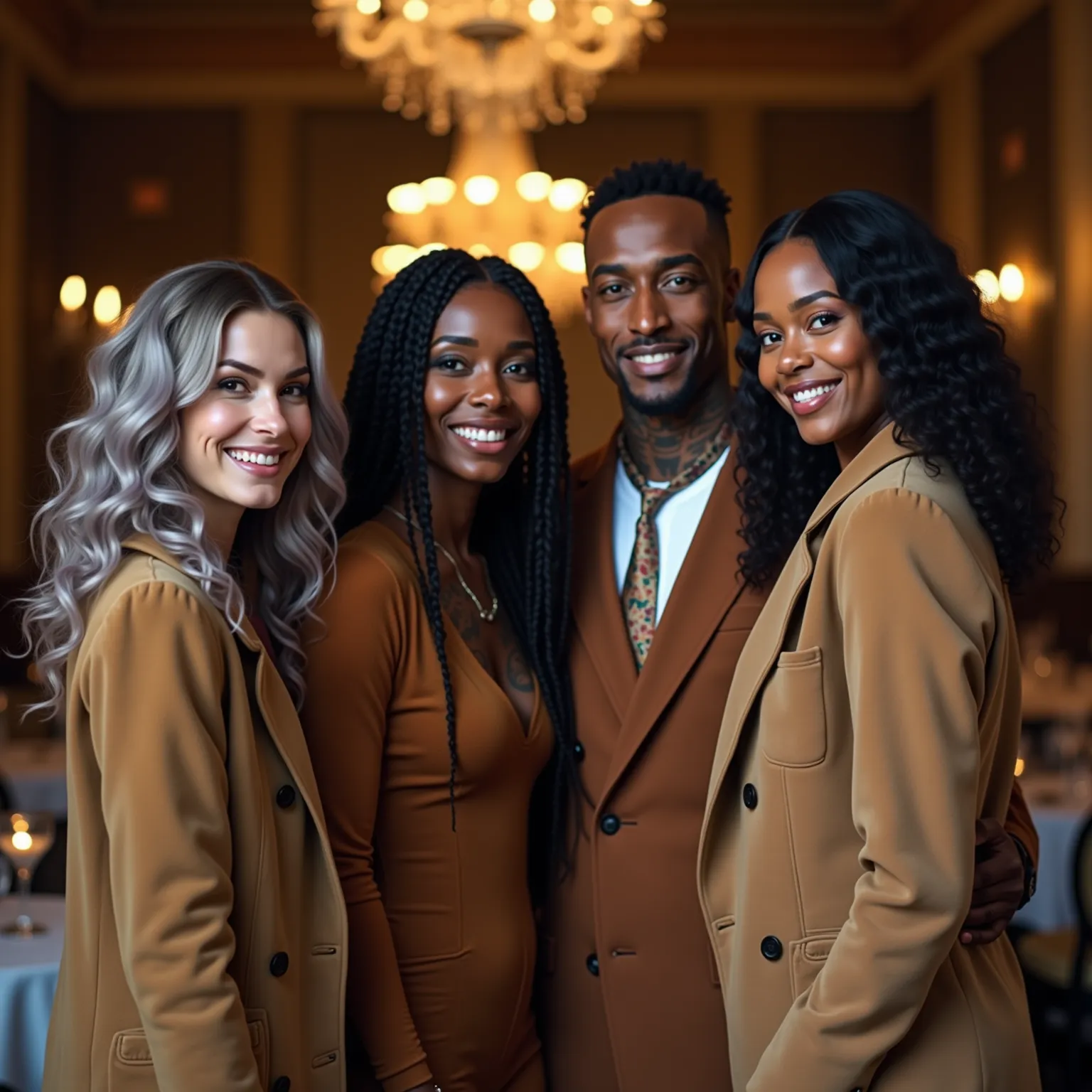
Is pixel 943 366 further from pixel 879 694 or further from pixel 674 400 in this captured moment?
pixel 674 400

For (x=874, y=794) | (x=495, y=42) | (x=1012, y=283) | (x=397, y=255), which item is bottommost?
(x=874, y=794)

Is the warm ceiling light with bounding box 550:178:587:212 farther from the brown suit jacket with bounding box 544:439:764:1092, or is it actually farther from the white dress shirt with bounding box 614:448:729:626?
the brown suit jacket with bounding box 544:439:764:1092

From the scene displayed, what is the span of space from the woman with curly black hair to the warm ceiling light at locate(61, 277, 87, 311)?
622 cm

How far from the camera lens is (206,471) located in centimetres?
181

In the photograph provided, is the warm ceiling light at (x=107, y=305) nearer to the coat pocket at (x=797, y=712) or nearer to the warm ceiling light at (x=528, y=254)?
the warm ceiling light at (x=528, y=254)

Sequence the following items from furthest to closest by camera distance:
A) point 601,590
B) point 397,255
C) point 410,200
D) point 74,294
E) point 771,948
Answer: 1. point 74,294
2. point 397,255
3. point 410,200
4. point 601,590
5. point 771,948

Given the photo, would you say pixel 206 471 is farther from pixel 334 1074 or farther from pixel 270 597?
pixel 334 1074

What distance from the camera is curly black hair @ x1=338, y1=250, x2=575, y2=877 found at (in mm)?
2215

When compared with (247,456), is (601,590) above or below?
below

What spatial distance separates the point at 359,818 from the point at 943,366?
101cm

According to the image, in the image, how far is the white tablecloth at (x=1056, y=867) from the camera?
4.25m

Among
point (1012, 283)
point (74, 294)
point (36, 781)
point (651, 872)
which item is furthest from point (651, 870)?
point (74, 294)

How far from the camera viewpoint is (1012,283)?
752 centimetres

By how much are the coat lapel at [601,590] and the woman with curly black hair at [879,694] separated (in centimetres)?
46
